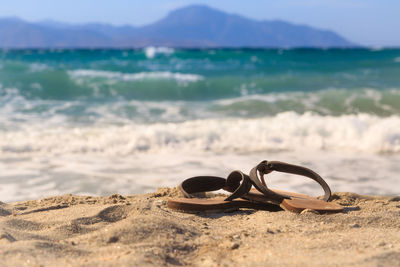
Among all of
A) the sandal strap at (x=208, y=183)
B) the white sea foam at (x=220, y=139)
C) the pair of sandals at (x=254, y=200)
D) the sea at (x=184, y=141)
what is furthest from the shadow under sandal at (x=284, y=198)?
the white sea foam at (x=220, y=139)

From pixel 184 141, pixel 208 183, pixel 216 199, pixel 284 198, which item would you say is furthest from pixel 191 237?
pixel 184 141

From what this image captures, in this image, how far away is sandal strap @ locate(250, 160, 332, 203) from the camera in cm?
286

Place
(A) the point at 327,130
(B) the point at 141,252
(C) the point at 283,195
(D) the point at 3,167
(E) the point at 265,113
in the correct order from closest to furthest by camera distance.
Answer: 1. (B) the point at 141,252
2. (C) the point at 283,195
3. (D) the point at 3,167
4. (A) the point at 327,130
5. (E) the point at 265,113

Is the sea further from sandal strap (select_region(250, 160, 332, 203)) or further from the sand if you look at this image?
the sand

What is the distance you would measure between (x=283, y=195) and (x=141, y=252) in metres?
1.23

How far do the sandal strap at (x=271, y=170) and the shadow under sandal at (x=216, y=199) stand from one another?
6cm

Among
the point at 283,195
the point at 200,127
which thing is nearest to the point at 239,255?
the point at 283,195

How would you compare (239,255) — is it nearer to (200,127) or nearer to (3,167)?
(3,167)

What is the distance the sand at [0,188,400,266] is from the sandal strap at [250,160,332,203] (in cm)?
15

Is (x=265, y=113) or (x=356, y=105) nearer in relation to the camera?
(x=265, y=113)

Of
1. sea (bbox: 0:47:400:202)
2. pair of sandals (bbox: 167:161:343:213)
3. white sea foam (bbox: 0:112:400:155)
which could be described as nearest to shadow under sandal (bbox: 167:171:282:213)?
pair of sandals (bbox: 167:161:343:213)

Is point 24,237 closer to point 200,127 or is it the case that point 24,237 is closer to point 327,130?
point 200,127

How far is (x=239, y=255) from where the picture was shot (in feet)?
6.65

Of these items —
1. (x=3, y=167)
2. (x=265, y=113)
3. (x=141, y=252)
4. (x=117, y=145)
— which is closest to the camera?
(x=141, y=252)
